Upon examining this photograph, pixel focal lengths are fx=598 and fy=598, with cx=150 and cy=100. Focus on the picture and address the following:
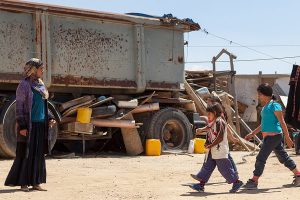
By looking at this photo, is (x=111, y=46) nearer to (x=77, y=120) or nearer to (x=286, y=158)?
(x=77, y=120)

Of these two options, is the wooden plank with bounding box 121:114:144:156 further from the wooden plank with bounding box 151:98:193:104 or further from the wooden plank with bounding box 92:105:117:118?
the wooden plank with bounding box 151:98:193:104

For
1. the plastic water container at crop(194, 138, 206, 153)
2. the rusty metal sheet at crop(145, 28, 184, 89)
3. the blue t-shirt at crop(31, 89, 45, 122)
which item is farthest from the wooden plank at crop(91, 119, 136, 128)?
the blue t-shirt at crop(31, 89, 45, 122)

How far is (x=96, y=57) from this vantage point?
1224 cm

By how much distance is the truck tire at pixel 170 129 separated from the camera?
13.1 m

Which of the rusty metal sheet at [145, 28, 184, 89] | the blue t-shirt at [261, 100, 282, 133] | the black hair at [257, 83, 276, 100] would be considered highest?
the rusty metal sheet at [145, 28, 184, 89]

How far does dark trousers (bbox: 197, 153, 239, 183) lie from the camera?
7016 mm

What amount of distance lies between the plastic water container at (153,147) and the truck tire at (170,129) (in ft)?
0.80

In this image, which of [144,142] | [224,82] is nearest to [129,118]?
[144,142]

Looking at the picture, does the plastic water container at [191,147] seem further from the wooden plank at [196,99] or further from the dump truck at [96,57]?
the wooden plank at [196,99]

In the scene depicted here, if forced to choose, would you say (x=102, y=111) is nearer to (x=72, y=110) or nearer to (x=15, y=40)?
(x=72, y=110)

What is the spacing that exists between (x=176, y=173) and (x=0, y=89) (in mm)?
4017

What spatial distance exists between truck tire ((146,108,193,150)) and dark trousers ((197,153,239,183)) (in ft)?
19.1

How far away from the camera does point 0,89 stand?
1127 cm

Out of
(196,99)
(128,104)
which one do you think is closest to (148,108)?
(128,104)
